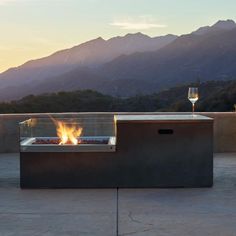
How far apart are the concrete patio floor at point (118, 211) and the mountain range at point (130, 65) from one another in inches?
1368

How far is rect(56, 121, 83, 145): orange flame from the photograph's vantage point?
27.5 feet

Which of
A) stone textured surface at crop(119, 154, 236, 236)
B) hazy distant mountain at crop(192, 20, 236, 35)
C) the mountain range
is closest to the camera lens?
stone textured surface at crop(119, 154, 236, 236)

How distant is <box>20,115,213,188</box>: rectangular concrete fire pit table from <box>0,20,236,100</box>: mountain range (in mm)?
34305

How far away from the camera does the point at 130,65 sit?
5359 cm

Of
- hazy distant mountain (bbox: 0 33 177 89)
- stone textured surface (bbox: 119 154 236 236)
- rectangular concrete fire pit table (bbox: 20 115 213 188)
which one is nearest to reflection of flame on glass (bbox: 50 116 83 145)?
rectangular concrete fire pit table (bbox: 20 115 213 188)

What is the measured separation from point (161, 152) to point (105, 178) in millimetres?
875

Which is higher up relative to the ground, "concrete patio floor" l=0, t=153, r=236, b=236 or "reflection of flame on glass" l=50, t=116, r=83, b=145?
"reflection of flame on glass" l=50, t=116, r=83, b=145

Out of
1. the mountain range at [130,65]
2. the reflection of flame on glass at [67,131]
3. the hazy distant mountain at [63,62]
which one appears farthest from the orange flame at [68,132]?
the hazy distant mountain at [63,62]

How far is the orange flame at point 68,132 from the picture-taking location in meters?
8.38

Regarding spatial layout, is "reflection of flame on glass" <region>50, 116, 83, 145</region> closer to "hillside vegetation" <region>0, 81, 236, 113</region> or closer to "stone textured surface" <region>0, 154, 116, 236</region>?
"stone textured surface" <region>0, 154, 116, 236</region>

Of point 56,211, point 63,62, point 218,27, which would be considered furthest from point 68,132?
point 218,27

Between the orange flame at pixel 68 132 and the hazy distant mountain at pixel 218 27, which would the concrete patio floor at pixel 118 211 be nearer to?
the orange flame at pixel 68 132

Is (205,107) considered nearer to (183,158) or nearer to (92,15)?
(92,15)

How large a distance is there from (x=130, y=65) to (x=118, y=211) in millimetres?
47388
